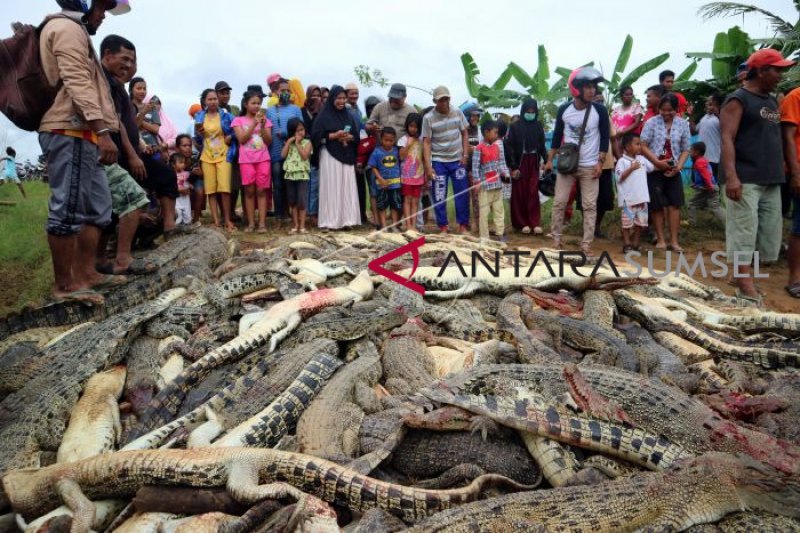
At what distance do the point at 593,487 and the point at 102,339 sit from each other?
11.3ft

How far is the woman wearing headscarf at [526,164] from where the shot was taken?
905 cm

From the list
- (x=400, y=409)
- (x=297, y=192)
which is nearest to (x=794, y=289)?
(x=400, y=409)

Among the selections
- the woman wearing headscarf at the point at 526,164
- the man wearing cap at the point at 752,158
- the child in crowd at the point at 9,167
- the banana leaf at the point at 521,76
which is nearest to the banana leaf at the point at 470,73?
the banana leaf at the point at 521,76

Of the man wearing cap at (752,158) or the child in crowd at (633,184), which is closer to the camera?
the man wearing cap at (752,158)

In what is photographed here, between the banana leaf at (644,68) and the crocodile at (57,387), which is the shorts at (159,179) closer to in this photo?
the crocodile at (57,387)

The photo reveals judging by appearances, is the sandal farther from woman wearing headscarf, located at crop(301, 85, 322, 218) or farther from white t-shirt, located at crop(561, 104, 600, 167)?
woman wearing headscarf, located at crop(301, 85, 322, 218)

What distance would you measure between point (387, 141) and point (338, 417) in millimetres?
6441

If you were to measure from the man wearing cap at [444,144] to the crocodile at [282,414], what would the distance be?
5.30 m

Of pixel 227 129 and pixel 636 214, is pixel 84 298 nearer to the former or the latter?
pixel 227 129

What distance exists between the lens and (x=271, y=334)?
4234 millimetres

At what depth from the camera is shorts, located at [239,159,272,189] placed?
29.1 feet

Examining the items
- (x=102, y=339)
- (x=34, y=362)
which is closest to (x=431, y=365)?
(x=102, y=339)

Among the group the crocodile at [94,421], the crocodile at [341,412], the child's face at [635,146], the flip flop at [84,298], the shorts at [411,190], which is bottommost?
the crocodile at [94,421]

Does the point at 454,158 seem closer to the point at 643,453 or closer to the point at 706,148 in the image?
the point at 706,148
